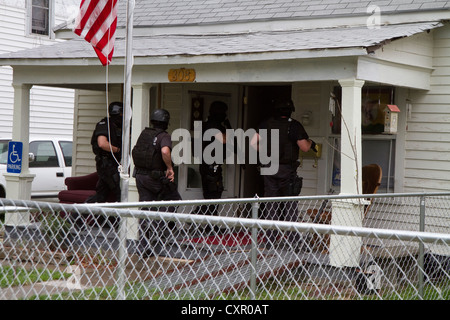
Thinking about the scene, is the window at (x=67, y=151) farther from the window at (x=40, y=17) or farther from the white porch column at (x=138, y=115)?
the white porch column at (x=138, y=115)

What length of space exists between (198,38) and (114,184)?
8.84 ft

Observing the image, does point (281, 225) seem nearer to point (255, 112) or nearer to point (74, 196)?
point (74, 196)

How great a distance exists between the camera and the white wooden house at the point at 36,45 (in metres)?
19.7

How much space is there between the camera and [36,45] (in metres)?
20.7

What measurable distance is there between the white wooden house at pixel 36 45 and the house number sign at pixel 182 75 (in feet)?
34.2

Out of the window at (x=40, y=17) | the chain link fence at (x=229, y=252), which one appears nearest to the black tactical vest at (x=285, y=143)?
the chain link fence at (x=229, y=252)

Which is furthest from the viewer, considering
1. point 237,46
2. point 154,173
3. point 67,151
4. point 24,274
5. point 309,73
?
point 67,151

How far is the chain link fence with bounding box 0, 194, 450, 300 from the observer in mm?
4078

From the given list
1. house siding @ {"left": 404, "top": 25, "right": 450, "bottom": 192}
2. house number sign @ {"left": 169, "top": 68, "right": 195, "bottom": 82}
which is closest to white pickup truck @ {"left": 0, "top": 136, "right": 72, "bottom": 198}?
house number sign @ {"left": 169, "top": 68, "right": 195, "bottom": 82}

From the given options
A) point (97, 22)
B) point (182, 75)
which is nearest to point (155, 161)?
point (182, 75)

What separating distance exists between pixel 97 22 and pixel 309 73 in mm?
2625

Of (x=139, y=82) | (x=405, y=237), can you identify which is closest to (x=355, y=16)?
(x=139, y=82)

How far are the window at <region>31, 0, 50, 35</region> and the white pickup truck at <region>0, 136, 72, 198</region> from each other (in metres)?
5.80
